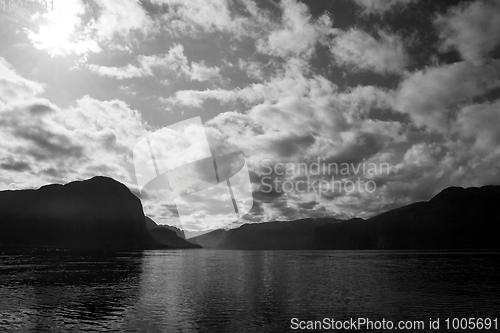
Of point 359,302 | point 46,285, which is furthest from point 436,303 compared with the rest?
point 46,285

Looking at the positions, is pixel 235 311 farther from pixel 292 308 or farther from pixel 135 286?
pixel 135 286

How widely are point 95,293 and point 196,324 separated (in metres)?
28.2

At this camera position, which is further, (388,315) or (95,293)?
(95,293)

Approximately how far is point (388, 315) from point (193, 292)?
30.4 meters

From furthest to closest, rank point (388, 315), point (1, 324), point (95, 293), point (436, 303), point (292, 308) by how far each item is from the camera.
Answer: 1. point (95, 293)
2. point (436, 303)
3. point (292, 308)
4. point (388, 315)
5. point (1, 324)

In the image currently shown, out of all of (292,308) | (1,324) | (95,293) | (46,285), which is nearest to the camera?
(1,324)

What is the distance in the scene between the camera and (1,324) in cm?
3362

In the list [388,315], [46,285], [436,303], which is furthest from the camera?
[46,285]

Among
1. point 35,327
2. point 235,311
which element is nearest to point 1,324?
point 35,327

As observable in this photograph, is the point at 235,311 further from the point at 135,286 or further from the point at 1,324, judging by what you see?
the point at 135,286

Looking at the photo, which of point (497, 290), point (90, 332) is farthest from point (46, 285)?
point (497, 290)

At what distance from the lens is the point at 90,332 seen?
31.4 meters

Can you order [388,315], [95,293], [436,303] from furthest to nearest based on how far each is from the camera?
[95,293] → [436,303] → [388,315]

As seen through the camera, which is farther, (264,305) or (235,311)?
(264,305)
